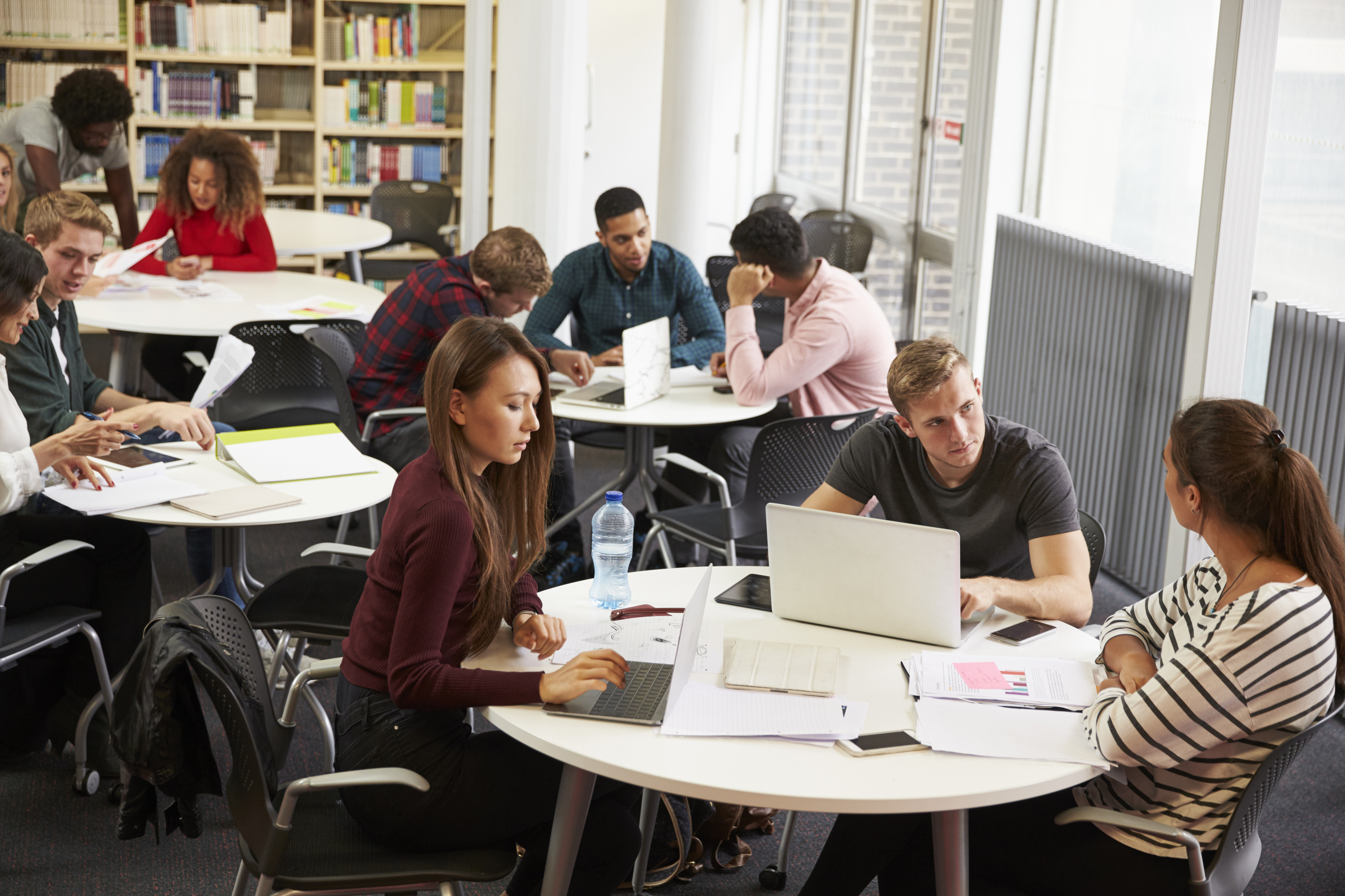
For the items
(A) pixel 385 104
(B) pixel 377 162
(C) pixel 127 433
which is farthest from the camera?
(B) pixel 377 162

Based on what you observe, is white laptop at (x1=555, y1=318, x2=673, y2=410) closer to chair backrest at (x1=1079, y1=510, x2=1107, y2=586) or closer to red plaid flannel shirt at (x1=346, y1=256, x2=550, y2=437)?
red plaid flannel shirt at (x1=346, y1=256, x2=550, y2=437)

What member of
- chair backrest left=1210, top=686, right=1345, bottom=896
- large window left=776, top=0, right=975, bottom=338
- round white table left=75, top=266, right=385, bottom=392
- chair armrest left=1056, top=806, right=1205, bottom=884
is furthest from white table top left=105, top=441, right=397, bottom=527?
large window left=776, top=0, right=975, bottom=338

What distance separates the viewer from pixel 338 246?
5457mm

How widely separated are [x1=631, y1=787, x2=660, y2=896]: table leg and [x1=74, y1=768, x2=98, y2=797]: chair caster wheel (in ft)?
4.13

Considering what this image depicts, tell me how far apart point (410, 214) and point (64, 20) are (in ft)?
7.57

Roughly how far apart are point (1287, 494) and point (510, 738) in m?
1.19

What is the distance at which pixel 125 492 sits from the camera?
8.66ft

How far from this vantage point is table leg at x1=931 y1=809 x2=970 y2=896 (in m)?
1.66

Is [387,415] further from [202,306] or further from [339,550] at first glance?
[202,306]

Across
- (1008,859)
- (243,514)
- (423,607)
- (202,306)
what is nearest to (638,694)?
(423,607)

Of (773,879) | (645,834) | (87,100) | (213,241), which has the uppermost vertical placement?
(87,100)

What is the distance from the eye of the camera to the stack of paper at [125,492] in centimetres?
254

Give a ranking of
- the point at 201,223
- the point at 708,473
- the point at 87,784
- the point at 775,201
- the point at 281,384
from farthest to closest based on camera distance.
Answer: the point at 775,201
the point at 201,223
the point at 281,384
the point at 708,473
the point at 87,784

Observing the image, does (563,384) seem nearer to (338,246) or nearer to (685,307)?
(685,307)
